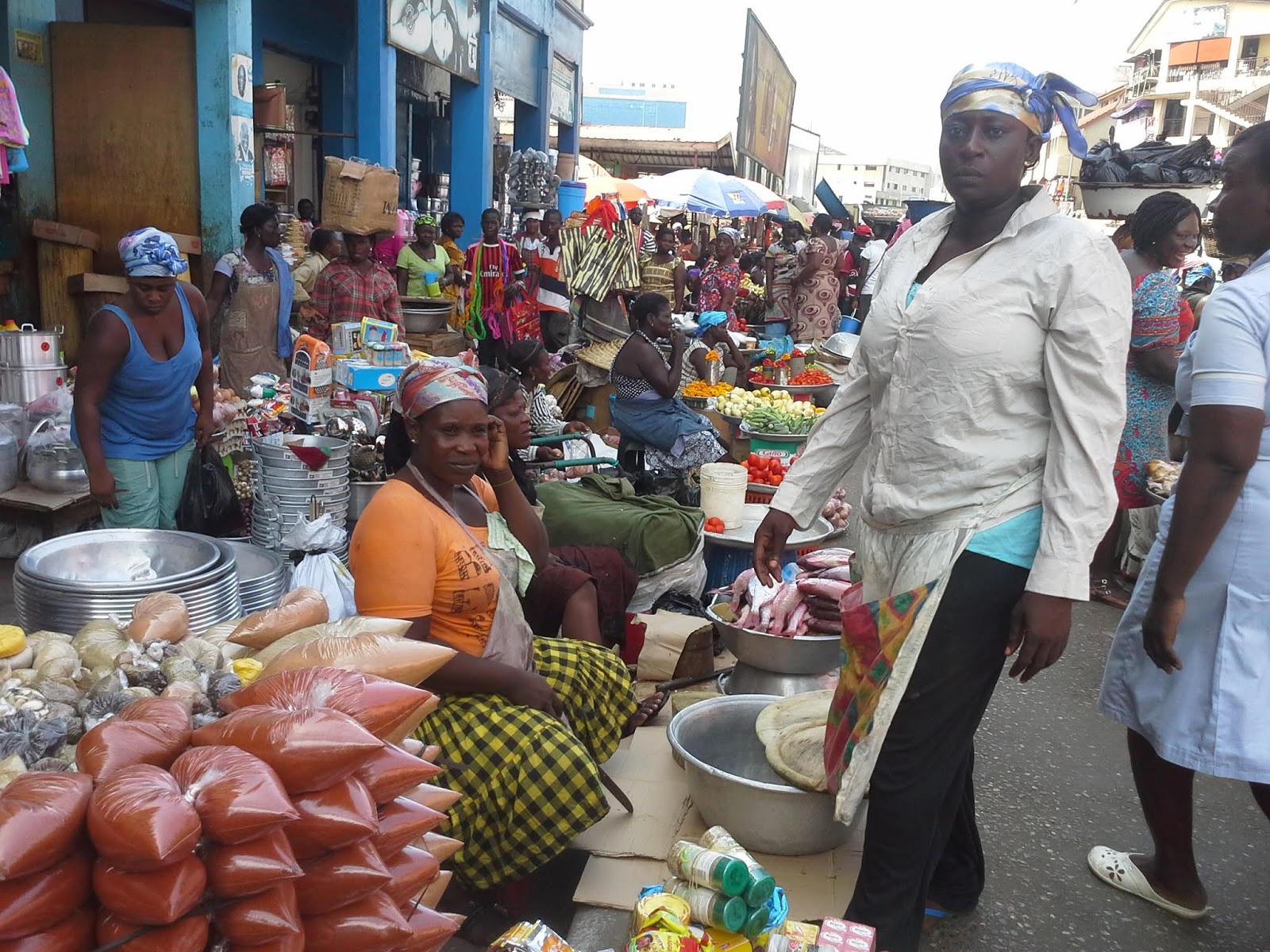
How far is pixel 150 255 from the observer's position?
396 centimetres

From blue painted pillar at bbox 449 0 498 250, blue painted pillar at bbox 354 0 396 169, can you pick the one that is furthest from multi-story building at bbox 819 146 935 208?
blue painted pillar at bbox 354 0 396 169

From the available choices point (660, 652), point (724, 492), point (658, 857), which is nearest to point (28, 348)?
point (724, 492)

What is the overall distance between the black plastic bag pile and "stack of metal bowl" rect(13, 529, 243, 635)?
6.72 m

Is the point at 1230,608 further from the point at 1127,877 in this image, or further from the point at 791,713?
the point at 791,713

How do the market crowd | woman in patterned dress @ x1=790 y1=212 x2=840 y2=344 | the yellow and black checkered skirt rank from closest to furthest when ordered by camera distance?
1. the market crowd
2. the yellow and black checkered skirt
3. woman in patterned dress @ x1=790 y1=212 x2=840 y2=344

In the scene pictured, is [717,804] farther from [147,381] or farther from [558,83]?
[558,83]

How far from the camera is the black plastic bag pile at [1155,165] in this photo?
25.1 feet

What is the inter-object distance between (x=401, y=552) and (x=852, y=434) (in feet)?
3.89

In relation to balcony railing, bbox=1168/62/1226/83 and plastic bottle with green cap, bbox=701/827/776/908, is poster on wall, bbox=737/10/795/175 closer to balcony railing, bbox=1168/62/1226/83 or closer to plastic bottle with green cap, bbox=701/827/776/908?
balcony railing, bbox=1168/62/1226/83

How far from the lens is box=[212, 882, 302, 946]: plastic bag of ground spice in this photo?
4.35 feet

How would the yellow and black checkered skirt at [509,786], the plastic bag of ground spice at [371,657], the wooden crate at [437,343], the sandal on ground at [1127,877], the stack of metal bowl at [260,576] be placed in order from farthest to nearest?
1. the wooden crate at [437,343]
2. the stack of metal bowl at [260,576]
3. the sandal on ground at [1127,877]
4. the yellow and black checkered skirt at [509,786]
5. the plastic bag of ground spice at [371,657]

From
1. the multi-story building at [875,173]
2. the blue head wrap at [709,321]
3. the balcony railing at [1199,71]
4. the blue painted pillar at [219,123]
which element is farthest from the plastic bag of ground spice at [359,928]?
the multi-story building at [875,173]

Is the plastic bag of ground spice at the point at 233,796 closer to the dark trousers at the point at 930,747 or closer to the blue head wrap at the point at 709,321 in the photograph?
the dark trousers at the point at 930,747

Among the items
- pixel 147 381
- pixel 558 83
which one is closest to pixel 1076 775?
pixel 147 381
